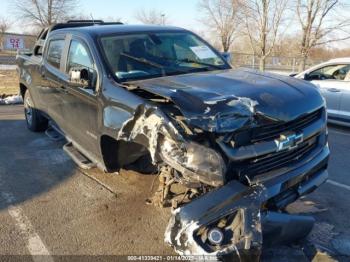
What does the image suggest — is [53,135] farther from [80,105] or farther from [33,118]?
[80,105]

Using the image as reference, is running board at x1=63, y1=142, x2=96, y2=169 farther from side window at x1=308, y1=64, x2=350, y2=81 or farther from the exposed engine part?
side window at x1=308, y1=64, x2=350, y2=81

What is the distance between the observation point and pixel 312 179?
3596 mm

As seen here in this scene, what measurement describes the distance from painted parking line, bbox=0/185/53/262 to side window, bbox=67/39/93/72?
5.79ft

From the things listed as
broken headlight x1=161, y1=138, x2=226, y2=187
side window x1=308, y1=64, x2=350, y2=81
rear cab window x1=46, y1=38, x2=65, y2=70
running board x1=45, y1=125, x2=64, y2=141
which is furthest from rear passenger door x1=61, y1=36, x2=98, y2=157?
side window x1=308, y1=64, x2=350, y2=81

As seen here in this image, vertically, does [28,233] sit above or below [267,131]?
below

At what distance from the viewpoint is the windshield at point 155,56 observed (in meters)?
4.20

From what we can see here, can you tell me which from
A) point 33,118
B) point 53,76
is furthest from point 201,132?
point 33,118

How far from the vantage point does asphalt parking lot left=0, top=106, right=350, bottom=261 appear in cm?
356

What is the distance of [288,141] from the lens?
322 centimetres

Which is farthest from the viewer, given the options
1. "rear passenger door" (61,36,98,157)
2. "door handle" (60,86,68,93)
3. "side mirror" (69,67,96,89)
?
"door handle" (60,86,68,93)

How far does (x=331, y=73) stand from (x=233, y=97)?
6634 millimetres

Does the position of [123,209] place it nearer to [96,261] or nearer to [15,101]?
[96,261]

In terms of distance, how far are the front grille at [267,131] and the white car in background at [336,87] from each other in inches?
215

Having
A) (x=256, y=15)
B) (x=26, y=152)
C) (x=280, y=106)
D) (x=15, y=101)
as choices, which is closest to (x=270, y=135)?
(x=280, y=106)
